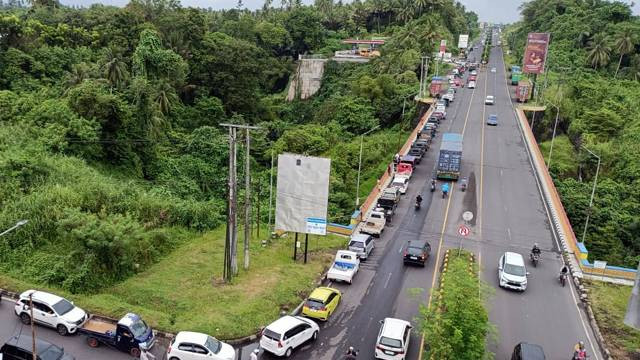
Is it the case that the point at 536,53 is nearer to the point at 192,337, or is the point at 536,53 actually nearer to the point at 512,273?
the point at 512,273

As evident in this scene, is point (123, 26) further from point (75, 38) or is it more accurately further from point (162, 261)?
point (162, 261)

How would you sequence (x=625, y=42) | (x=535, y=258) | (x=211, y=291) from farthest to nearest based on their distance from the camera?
1. (x=625, y=42)
2. (x=535, y=258)
3. (x=211, y=291)

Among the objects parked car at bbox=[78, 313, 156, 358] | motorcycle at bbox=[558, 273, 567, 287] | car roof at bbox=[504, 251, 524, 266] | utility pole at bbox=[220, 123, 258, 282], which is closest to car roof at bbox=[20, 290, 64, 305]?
parked car at bbox=[78, 313, 156, 358]

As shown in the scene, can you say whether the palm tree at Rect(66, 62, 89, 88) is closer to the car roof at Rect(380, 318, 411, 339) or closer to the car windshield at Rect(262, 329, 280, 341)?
the car windshield at Rect(262, 329, 280, 341)

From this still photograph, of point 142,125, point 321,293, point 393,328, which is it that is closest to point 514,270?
point 393,328

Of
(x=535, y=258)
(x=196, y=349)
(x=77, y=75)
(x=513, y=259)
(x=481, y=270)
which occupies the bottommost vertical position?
(x=481, y=270)

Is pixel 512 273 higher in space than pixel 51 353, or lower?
higher

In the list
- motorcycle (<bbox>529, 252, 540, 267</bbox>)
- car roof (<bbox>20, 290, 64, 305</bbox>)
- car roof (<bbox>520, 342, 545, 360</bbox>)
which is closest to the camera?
car roof (<bbox>520, 342, 545, 360</bbox>)

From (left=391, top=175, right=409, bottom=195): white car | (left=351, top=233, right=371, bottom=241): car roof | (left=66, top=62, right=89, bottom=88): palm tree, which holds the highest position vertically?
(left=66, top=62, right=89, bottom=88): palm tree
